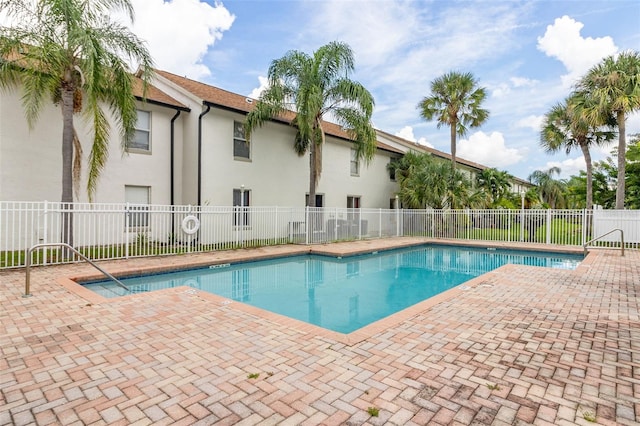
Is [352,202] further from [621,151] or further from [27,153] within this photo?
[27,153]

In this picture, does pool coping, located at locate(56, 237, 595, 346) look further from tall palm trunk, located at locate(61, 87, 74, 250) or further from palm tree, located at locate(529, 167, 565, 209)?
palm tree, located at locate(529, 167, 565, 209)

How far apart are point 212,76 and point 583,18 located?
16.4 metres

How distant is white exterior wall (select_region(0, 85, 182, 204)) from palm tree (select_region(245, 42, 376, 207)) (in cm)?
394

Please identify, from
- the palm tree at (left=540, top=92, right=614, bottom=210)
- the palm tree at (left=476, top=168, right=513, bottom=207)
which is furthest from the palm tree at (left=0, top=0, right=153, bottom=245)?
the palm tree at (left=476, top=168, right=513, bottom=207)

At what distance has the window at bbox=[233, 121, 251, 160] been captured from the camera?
50.2 ft

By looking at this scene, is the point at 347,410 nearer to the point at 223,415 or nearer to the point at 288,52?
the point at 223,415

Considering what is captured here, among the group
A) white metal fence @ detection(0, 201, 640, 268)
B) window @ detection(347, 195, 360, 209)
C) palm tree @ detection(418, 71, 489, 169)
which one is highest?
palm tree @ detection(418, 71, 489, 169)

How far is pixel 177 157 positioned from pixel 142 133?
1584mm

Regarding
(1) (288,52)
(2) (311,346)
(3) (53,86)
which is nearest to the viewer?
(2) (311,346)

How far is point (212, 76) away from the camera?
1892cm

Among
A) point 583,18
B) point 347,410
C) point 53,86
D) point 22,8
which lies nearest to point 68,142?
point 53,86

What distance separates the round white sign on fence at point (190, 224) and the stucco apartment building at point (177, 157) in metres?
2.16

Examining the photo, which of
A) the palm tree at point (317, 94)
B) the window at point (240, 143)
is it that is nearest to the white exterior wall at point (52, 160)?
the window at point (240, 143)

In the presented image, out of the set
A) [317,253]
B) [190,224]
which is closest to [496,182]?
[317,253]
